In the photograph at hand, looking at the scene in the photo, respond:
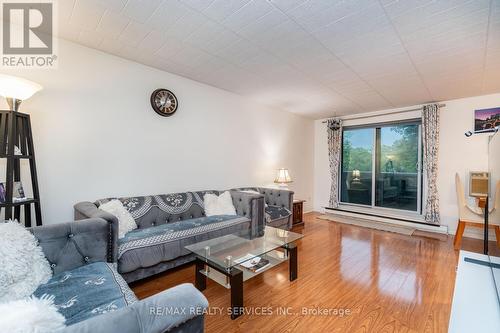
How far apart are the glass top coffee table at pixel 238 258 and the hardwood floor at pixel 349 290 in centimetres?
17

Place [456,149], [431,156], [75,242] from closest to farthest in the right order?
1. [75,242]
2. [456,149]
3. [431,156]

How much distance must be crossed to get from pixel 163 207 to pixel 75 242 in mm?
1244

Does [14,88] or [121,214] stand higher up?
[14,88]

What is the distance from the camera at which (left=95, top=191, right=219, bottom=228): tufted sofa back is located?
2645 millimetres

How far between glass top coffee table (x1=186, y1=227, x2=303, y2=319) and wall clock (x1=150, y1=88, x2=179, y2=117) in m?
1.86

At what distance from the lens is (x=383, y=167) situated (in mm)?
4934

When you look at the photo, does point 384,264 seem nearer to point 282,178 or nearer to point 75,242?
point 282,178

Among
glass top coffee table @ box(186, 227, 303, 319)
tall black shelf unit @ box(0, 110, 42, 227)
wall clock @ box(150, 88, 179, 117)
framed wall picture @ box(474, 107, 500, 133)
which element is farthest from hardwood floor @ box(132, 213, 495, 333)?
wall clock @ box(150, 88, 179, 117)

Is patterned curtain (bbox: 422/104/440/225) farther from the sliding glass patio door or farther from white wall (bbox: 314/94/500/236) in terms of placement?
the sliding glass patio door

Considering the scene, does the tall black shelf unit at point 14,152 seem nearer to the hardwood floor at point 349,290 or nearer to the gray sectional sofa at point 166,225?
the gray sectional sofa at point 166,225

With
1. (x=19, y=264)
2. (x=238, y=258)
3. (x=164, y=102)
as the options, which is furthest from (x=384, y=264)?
(x=164, y=102)

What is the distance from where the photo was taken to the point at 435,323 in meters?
1.69

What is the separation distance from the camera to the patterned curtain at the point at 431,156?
4070 mm

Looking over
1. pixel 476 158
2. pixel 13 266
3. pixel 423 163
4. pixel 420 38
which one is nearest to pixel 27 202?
pixel 13 266
